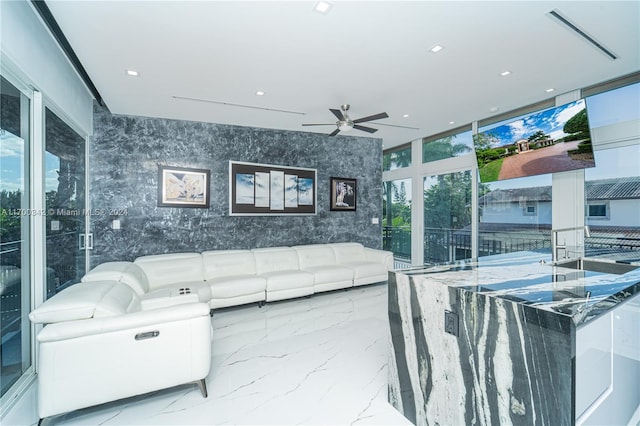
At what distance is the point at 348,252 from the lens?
5477mm

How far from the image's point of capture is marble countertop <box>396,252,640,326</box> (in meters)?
1.22

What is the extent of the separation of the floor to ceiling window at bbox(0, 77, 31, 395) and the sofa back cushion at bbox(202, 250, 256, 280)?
2.07m

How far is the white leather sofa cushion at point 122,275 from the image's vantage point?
2.88 m

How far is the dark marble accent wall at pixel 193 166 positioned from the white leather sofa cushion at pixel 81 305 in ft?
7.26

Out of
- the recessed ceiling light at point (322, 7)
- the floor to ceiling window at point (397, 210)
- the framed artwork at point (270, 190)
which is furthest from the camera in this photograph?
the floor to ceiling window at point (397, 210)

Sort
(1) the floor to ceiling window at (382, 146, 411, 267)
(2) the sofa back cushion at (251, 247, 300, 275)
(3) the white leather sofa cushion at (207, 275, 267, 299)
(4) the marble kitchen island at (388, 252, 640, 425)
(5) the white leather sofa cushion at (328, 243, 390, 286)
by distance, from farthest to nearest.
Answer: (1) the floor to ceiling window at (382, 146, 411, 267), (5) the white leather sofa cushion at (328, 243, 390, 286), (2) the sofa back cushion at (251, 247, 300, 275), (3) the white leather sofa cushion at (207, 275, 267, 299), (4) the marble kitchen island at (388, 252, 640, 425)

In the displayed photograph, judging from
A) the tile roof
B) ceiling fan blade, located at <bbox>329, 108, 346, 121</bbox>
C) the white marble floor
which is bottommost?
the white marble floor

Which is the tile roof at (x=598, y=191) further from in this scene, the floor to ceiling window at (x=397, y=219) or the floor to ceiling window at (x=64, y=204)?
the floor to ceiling window at (x=64, y=204)

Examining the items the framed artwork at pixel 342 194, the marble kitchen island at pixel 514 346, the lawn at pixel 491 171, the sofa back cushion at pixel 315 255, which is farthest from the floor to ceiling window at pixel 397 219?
the marble kitchen island at pixel 514 346

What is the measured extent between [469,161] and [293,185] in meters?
3.22

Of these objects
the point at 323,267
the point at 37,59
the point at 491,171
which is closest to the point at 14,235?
the point at 37,59

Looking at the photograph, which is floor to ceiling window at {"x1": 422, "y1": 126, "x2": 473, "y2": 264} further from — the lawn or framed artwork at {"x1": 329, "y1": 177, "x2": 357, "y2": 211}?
framed artwork at {"x1": 329, "y1": 177, "x2": 357, "y2": 211}

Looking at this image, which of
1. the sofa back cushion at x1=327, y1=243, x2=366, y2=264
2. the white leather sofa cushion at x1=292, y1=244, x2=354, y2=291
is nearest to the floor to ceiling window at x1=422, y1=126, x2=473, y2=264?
the sofa back cushion at x1=327, y1=243, x2=366, y2=264

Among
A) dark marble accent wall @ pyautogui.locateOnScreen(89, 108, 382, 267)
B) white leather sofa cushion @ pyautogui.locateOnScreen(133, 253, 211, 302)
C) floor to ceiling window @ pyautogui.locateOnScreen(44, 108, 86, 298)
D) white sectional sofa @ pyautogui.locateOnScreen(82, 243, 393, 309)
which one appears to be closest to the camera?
floor to ceiling window @ pyautogui.locateOnScreen(44, 108, 86, 298)
